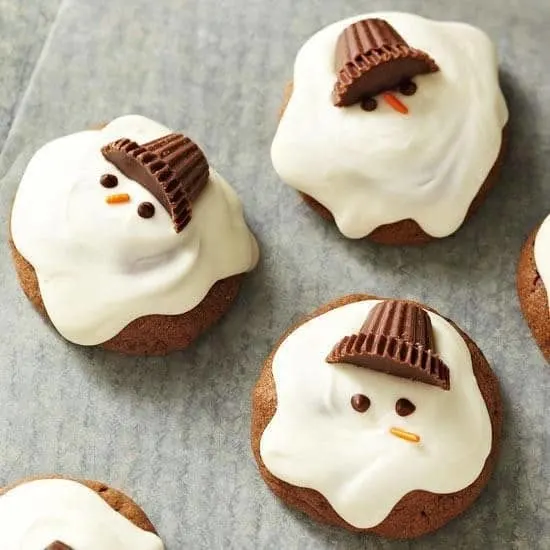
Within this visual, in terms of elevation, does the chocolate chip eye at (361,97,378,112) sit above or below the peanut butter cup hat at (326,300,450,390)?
above

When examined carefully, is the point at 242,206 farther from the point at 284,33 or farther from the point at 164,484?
the point at 164,484

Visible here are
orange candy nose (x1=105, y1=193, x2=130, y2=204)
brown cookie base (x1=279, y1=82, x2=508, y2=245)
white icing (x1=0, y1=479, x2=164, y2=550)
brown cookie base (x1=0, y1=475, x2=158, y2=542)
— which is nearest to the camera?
white icing (x1=0, y1=479, x2=164, y2=550)

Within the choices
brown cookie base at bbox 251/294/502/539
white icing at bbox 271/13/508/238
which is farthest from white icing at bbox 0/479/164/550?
white icing at bbox 271/13/508/238

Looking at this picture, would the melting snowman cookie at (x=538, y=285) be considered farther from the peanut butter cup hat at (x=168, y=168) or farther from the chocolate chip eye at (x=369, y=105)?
the peanut butter cup hat at (x=168, y=168)

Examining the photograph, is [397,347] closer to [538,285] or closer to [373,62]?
[538,285]

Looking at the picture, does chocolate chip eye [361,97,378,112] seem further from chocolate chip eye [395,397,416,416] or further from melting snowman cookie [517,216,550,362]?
chocolate chip eye [395,397,416,416]
